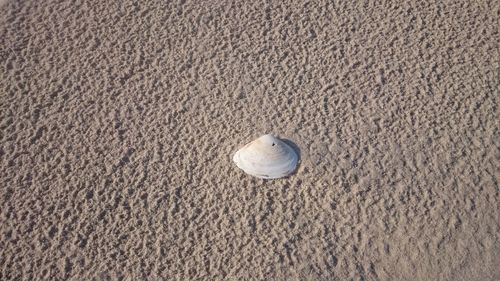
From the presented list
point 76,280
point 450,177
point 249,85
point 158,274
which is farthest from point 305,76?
point 76,280

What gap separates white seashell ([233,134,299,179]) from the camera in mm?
1127

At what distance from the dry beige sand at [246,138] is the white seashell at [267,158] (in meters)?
0.02

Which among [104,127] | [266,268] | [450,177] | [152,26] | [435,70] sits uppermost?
[152,26]

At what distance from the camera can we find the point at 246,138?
1204 millimetres

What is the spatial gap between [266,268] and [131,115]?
0.48 m

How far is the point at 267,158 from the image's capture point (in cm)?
112

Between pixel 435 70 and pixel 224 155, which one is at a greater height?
pixel 435 70

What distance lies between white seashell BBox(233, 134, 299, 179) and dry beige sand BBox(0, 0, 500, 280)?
2 centimetres

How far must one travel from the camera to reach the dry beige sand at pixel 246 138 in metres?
1.04

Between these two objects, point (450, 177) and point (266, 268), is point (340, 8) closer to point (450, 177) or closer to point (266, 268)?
point (450, 177)

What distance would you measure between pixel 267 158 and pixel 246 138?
0.10 meters

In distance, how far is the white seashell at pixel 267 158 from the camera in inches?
44.4

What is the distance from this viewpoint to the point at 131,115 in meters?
1.23

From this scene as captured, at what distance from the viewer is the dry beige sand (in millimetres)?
1043
